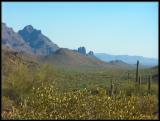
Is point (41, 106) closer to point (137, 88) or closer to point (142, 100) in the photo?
point (142, 100)

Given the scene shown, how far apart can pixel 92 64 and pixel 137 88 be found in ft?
419

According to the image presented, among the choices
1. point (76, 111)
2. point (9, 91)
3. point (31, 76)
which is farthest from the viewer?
point (31, 76)

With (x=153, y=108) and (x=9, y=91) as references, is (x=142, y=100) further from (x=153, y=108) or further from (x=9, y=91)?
(x=9, y=91)

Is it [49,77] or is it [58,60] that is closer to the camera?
[49,77]

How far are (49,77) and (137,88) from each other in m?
7.23

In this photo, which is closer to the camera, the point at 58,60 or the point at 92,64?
the point at 58,60

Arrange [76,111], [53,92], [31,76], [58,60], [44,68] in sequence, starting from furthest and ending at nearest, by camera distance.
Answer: [58,60] < [44,68] < [31,76] < [53,92] < [76,111]

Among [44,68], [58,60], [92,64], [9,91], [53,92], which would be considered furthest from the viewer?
[92,64]

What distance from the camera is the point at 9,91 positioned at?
21.1 metres

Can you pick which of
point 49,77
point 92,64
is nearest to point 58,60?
point 92,64

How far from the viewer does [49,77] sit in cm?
3078

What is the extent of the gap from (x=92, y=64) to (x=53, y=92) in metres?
137

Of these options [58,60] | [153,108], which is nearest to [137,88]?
[153,108]

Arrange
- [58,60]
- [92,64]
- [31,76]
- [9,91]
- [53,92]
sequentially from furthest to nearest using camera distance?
[92,64]
[58,60]
[31,76]
[9,91]
[53,92]
